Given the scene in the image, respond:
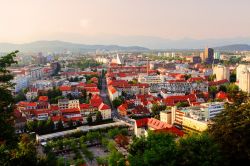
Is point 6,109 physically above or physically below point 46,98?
above

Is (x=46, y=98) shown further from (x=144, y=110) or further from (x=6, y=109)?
(x=6, y=109)

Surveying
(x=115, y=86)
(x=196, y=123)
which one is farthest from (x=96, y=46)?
(x=196, y=123)

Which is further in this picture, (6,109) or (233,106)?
(233,106)

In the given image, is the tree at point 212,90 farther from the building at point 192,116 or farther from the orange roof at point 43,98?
the orange roof at point 43,98

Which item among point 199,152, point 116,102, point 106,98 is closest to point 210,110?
point 116,102

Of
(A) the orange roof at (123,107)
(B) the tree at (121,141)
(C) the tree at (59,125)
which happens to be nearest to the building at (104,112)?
(A) the orange roof at (123,107)

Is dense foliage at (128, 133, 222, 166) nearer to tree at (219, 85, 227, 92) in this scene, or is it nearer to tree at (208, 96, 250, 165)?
tree at (208, 96, 250, 165)

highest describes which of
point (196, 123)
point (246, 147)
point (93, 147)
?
point (246, 147)
